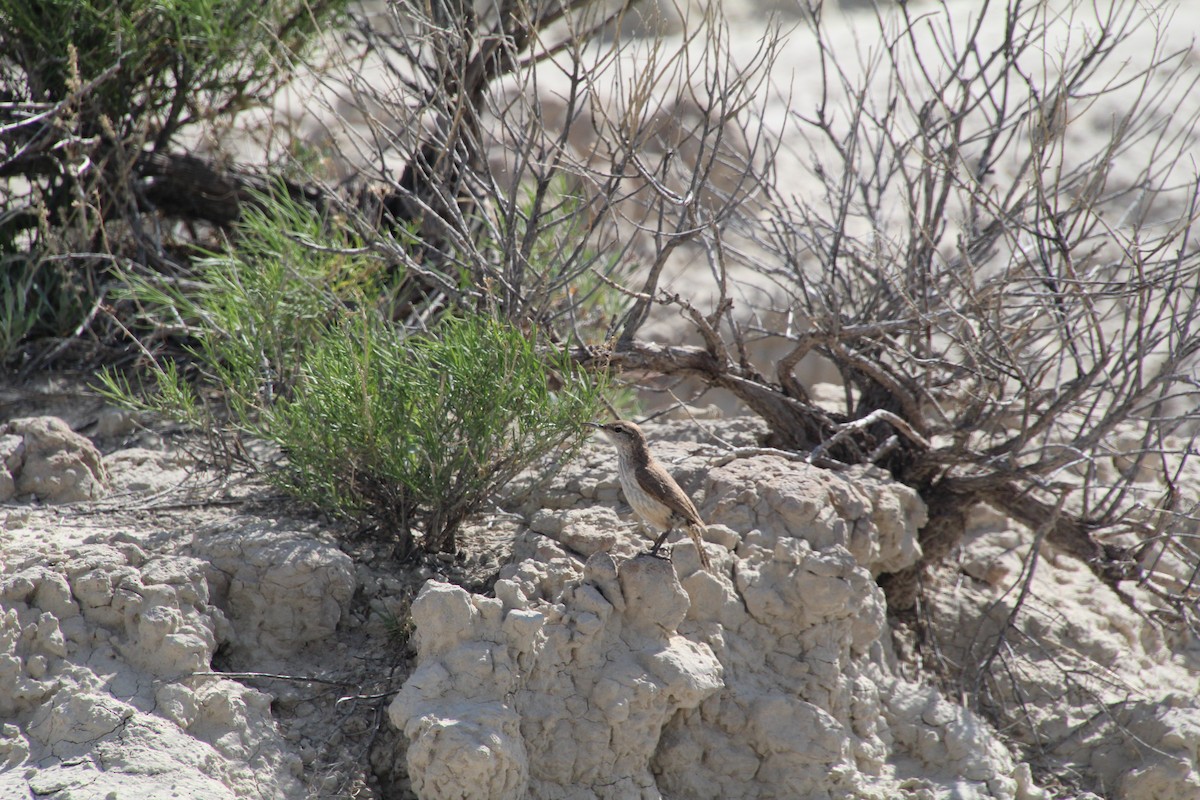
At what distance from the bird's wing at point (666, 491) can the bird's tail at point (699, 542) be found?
0.07 m

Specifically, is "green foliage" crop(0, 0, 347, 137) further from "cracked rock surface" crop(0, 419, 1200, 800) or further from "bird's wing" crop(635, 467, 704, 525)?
"bird's wing" crop(635, 467, 704, 525)

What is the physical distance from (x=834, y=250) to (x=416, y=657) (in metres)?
2.48

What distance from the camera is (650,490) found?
11.8 ft

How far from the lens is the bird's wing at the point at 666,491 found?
359 cm

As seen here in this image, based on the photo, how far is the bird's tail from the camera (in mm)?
3711

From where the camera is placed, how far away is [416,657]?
11.8 ft

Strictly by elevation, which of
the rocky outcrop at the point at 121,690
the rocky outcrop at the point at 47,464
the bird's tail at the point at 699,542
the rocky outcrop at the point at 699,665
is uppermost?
the bird's tail at the point at 699,542

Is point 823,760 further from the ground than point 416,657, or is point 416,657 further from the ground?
point 823,760

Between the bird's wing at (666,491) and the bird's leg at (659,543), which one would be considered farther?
the bird's leg at (659,543)

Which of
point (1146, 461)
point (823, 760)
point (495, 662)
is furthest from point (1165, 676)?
point (495, 662)

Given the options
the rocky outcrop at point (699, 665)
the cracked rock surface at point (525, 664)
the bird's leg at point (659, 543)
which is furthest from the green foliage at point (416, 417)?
the bird's leg at point (659, 543)

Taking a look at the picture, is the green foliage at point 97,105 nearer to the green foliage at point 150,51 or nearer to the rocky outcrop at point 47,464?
the green foliage at point 150,51

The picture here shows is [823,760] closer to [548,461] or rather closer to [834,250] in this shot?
[548,461]

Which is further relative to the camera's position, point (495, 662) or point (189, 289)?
point (189, 289)
